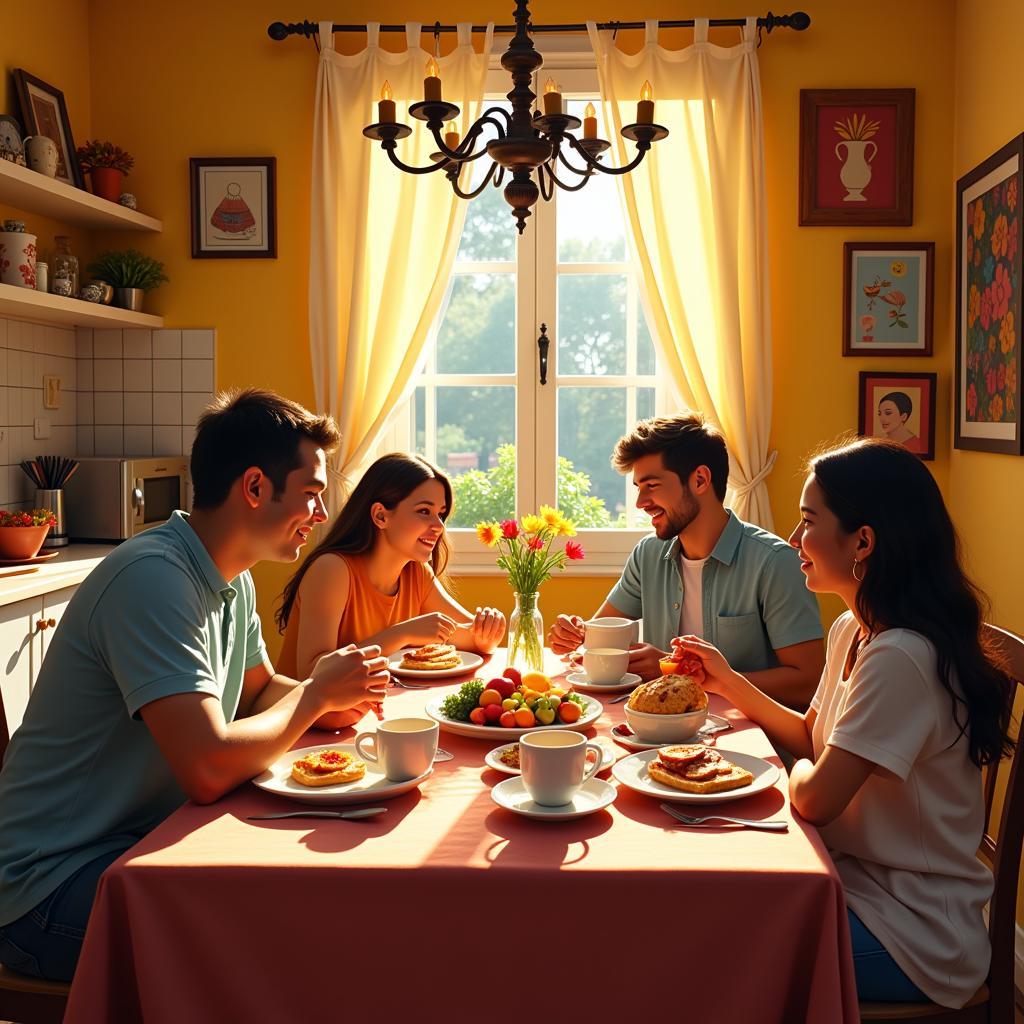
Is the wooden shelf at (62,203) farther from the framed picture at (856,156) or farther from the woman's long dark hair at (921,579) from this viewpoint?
the woman's long dark hair at (921,579)

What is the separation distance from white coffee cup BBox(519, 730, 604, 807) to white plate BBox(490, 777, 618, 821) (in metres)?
0.02

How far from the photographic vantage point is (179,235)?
12.7 ft

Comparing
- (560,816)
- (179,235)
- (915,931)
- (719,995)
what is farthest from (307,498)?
(179,235)

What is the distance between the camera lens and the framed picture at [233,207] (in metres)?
3.81

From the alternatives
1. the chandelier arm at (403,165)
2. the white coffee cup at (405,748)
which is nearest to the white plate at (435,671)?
the white coffee cup at (405,748)

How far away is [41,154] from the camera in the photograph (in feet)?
10.8

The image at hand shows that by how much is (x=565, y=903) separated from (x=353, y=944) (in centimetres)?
24

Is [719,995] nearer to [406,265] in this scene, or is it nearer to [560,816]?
[560,816]

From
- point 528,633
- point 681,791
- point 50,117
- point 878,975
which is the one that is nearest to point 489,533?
point 528,633

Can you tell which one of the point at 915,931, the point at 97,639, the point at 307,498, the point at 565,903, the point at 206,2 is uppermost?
the point at 206,2

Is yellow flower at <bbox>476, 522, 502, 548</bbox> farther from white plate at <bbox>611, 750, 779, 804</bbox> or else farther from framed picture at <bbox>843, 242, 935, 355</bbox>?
framed picture at <bbox>843, 242, 935, 355</bbox>

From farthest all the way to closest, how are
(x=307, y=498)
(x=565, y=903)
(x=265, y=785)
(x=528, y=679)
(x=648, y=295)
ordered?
(x=648, y=295), (x=528, y=679), (x=307, y=498), (x=265, y=785), (x=565, y=903)

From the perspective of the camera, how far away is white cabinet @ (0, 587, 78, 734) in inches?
109

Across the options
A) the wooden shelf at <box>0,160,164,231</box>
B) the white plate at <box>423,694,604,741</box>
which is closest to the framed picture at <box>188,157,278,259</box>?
the wooden shelf at <box>0,160,164,231</box>
